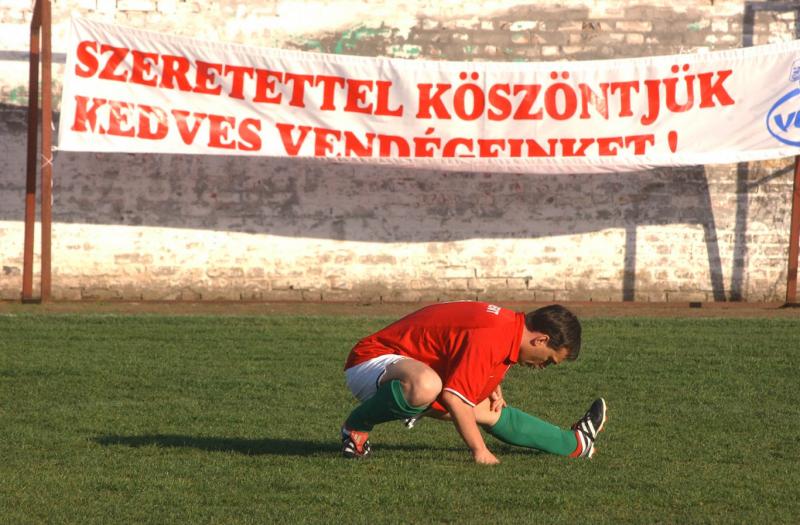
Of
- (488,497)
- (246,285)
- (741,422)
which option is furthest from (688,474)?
(246,285)

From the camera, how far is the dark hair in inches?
238

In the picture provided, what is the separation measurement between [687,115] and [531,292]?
2.89 meters

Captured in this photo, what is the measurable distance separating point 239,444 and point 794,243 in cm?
1036

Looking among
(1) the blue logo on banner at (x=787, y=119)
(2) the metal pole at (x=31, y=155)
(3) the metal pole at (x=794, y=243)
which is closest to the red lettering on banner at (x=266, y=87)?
(2) the metal pole at (x=31, y=155)

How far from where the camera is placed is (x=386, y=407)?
6164mm

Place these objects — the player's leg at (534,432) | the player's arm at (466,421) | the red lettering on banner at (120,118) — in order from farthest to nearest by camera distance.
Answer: the red lettering on banner at (120,118), the player's leg at (534,432), the player's arm at (466,421)

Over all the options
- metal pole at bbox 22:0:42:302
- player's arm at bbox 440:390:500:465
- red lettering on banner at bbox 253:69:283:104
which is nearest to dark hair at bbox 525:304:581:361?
player's arm at bbox 440:390:500:465

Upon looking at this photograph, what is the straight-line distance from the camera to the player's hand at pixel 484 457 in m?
6.30

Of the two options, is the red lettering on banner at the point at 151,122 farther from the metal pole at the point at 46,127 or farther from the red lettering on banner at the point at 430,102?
the red lettering on banner at the point at 430,102

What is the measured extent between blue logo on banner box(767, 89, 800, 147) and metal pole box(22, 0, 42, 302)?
8.45 metres

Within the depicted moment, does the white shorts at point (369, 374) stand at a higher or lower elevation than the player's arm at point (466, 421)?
higher

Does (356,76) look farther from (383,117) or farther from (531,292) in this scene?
(531,292)

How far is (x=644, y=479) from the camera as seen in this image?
616cm

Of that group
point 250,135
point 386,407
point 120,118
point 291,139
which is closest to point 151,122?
point 120,118
